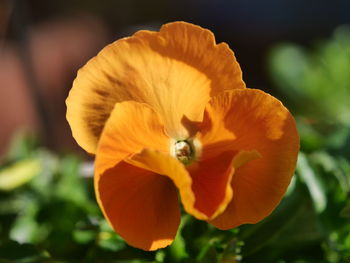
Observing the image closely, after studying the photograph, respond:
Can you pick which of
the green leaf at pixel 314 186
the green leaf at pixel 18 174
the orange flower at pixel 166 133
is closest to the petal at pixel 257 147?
the orange flower at pixel 166 133

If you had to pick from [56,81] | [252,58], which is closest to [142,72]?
[56,81]

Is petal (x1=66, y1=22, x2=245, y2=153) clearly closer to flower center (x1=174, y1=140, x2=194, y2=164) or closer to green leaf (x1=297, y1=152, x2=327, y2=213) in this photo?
flower center (x1=174, y1=140, x2=194, y2=164)

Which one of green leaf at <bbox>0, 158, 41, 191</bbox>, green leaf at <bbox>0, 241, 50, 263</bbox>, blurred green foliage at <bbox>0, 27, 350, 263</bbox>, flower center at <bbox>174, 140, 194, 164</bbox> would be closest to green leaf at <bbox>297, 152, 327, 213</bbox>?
blurred green foliage at <bbox>0, 27, 350, 263</bbox>

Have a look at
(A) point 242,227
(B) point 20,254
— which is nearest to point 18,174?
(B) point 20,254

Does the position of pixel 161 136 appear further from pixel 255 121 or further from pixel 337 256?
pixel 337 256

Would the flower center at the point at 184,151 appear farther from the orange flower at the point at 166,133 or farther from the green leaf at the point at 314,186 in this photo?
the green leaf at the point at 314,186

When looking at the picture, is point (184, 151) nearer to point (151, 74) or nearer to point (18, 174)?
point (151, 74)
